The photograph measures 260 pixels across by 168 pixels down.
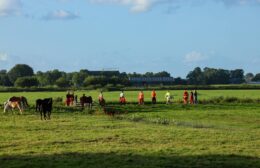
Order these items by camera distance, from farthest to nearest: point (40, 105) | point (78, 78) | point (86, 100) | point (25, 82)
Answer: point (78, 78), point (25, 82), point (86, 100), point (40, 105)

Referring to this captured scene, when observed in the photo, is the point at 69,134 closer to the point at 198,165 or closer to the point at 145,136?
the point at 145,136

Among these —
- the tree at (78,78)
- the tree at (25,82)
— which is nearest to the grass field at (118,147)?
the tree at (25,82)

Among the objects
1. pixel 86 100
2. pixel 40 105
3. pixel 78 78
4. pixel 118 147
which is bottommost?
pixel 118 147

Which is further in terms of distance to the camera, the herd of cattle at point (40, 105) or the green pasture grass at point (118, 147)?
the herd of cattle at point (40, 105)

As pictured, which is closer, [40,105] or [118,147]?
[118,147]

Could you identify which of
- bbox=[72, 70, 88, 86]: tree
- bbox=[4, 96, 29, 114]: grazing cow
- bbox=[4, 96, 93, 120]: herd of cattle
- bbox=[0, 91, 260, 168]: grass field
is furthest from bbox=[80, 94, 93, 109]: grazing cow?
bbox=[72, 70, 88, 86]: tree

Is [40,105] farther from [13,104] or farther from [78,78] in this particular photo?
[78,78]

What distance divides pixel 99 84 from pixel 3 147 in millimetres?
127220

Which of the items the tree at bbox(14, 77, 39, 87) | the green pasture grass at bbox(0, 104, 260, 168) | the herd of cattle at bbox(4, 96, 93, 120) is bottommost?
the green pasture grass at bbox(0, 104, 260, 168)

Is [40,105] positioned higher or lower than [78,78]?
lower

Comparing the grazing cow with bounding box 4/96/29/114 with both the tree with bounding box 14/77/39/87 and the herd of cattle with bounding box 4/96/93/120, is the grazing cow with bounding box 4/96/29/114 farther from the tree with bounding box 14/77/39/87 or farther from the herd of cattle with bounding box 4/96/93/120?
the tree with bounding box 14/77/39/87

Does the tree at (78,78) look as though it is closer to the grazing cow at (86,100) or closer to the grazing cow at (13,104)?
the grazing cow at (86,100)

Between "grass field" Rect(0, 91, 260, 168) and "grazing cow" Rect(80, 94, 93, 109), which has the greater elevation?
"grazing cow" Rect(80, 94, 93, 109)

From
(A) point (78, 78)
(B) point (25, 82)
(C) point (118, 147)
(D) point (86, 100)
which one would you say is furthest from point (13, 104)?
(A) point (78, 78)
